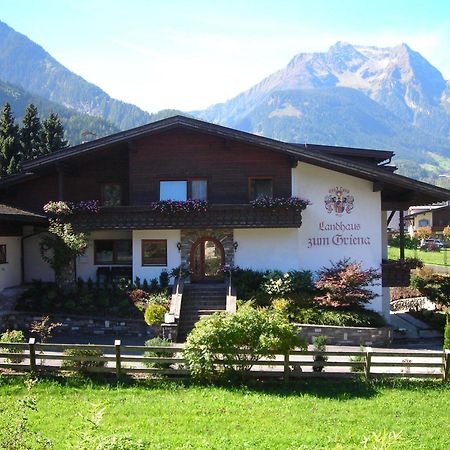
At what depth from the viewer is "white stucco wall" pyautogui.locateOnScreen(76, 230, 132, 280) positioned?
22828mm

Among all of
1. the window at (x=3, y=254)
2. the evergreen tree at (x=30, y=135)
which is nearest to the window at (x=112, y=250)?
the window at (x=3, y=254)

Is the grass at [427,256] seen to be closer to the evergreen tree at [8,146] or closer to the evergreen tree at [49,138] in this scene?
the evergreen tree at [49,138]

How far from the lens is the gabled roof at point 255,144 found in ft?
67.3

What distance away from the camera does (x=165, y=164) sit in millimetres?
21938

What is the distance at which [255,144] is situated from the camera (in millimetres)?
21188

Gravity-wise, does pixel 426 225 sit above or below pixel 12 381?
above

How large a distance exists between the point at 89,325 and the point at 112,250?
4.97 m

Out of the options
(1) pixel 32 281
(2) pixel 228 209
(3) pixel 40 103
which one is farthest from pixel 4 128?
(3) pixel 40 103

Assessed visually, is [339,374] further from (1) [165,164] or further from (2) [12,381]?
(1) [165,164]

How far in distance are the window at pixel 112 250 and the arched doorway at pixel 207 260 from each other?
3.15 metres

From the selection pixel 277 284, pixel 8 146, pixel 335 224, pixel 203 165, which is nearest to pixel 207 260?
pixel 277 284

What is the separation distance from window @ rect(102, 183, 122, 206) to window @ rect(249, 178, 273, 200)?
5878 mm

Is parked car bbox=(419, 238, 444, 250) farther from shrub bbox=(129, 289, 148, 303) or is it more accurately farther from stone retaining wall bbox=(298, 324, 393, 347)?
shrub bbox=(129, 289, 148, 303)

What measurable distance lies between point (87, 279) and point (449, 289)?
16.2 meters
